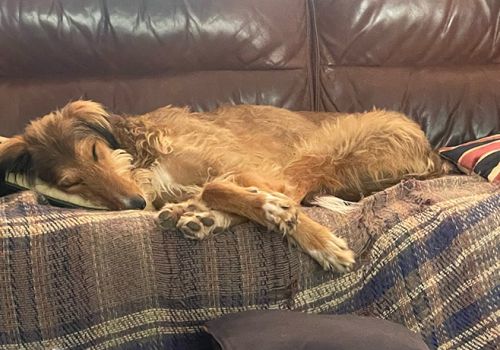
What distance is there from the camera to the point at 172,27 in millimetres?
3186

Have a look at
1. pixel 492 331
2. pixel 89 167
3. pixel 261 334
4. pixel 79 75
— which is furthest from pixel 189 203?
pixel 79 75

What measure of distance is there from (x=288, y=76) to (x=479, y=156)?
3.23ft

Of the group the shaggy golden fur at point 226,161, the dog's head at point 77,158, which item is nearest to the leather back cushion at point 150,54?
the shaggy golden fur at point 226,161

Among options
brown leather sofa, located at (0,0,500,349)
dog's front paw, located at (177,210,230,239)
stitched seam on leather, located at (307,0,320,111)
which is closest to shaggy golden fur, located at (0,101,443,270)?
dog's front paw, located at (177,210,230,239)

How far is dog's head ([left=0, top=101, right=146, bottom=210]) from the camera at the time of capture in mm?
2336

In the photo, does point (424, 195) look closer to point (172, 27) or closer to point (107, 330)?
point (107, 330)

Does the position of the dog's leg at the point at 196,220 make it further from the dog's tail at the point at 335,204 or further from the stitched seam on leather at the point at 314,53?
the stitched seam on leather at the point at 314,53

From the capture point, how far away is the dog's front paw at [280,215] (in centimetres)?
208

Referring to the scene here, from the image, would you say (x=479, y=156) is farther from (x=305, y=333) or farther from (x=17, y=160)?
(x=17, y=160)

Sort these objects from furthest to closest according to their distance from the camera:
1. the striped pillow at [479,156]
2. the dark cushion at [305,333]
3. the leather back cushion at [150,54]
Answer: the leather back cushion at [150,54] < the striped pillow at [479,156] < the dark cushion at [305,333]

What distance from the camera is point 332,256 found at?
2.08 m

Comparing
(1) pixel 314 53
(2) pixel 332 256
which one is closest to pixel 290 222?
(2) pixel 332 256

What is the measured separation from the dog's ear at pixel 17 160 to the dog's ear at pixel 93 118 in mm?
213

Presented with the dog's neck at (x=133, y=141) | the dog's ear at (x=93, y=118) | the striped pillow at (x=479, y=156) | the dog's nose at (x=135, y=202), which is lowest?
A: the striped pillow at (x=479, y=156)
